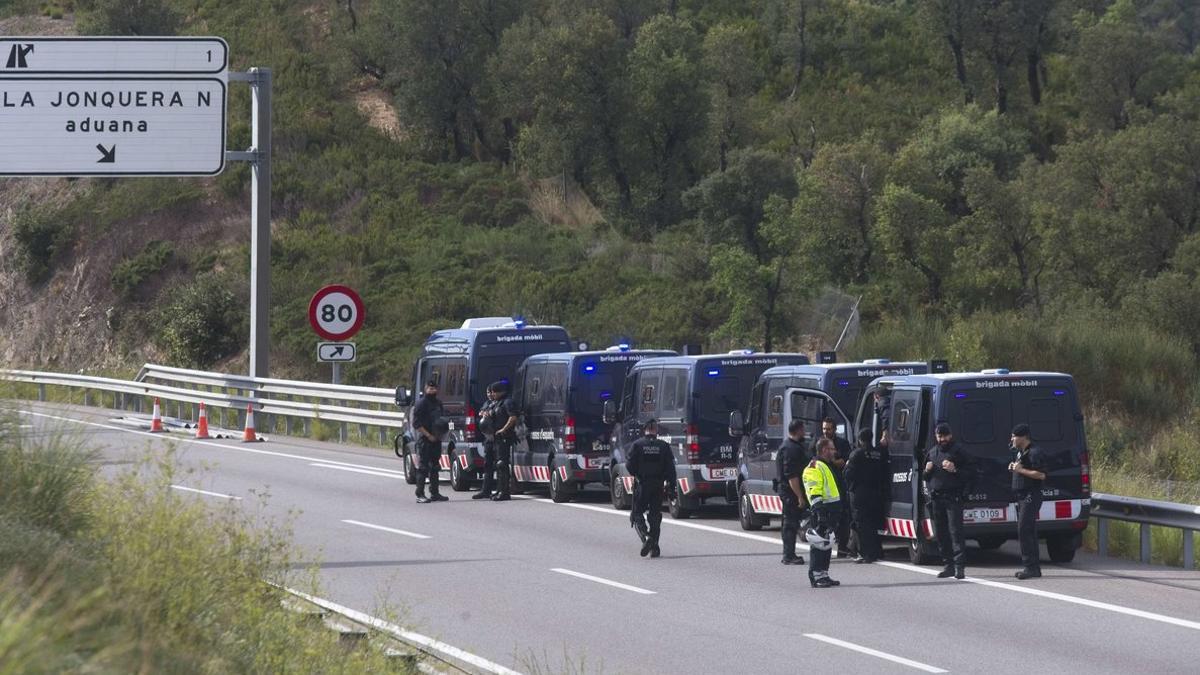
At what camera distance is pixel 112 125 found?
27422 millimetres

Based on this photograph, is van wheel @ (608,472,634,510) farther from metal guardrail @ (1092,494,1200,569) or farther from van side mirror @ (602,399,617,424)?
metal guardrail @ (1092,494,1200,569)

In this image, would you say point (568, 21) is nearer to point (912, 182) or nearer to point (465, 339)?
point (912, 182)

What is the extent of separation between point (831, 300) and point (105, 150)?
2544cm

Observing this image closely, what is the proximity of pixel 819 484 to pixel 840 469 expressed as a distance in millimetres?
1019

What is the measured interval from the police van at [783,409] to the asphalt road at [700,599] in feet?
1.78

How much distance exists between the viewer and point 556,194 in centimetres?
6019

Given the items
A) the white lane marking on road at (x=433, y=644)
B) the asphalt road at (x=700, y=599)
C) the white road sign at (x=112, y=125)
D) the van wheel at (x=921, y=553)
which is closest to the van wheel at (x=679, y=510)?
the asphalt road at (x=700, y=599)

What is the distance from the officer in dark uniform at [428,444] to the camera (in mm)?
23250

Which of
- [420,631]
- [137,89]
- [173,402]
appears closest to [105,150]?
[137,89]

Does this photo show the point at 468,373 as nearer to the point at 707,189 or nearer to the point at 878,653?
the point at 878,653

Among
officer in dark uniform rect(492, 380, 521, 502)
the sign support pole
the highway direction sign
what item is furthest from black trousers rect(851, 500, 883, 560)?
the sign support pole

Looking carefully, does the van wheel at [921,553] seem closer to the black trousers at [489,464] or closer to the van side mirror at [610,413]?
the van side mirror at [610,413]

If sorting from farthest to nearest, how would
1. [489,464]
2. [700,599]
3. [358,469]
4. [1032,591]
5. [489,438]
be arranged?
1. [358,469]
2. [489,464]
3. [489,438]
4. [1032,591]
5. [700,599]

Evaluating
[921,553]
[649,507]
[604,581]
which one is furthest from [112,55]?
[921,553]
